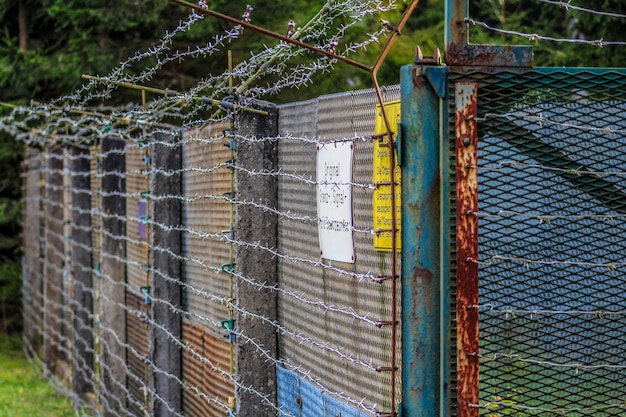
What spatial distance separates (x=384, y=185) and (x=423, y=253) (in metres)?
0.38

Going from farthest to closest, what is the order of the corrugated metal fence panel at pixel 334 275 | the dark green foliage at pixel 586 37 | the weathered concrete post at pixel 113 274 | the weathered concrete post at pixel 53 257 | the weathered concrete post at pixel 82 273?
the dark green foliage at pixel 586 37, the weathered concrete post at pixel 53 257, the weathered concrete post at pixel 82 273, the weathered concrete post at pixel 113 274, the corrugated metal fence panel at pixel 334 275

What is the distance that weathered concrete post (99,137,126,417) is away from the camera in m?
9.19

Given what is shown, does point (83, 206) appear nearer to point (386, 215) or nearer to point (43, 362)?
point (43, 362)

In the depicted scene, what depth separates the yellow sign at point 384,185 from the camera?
151 inches

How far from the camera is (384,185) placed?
390 cm

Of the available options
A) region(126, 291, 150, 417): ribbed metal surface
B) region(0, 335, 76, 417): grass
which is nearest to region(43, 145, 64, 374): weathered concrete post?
region(0, 335, 76, 417): grass

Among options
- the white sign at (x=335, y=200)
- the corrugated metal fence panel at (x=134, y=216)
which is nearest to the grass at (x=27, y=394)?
the corrugated metal fence panel at (x=134, y=216)

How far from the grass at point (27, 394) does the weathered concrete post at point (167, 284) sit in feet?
13.4

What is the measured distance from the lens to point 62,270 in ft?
40.2

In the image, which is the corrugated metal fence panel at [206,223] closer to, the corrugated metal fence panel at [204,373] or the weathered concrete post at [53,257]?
the corrugated metal fence panel at [204,373]

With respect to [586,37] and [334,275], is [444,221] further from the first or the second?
[586,37]

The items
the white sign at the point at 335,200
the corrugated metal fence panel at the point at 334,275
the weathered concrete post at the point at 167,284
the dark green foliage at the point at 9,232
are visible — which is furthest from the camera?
the dark green foliage at the point at 9,232

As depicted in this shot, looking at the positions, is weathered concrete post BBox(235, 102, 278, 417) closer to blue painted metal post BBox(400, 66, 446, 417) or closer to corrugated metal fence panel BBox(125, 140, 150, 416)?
blue painted metal post BBox(400, 66, 446, 417)

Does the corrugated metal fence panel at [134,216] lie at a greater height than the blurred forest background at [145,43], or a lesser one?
lesser
